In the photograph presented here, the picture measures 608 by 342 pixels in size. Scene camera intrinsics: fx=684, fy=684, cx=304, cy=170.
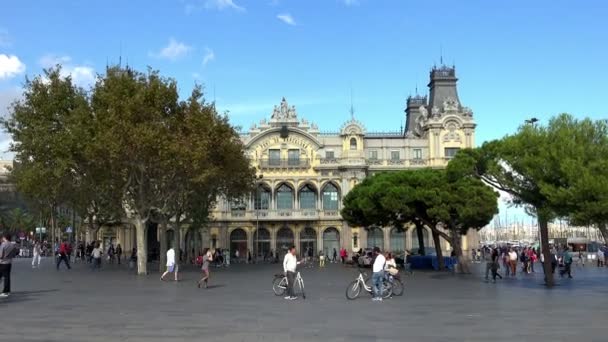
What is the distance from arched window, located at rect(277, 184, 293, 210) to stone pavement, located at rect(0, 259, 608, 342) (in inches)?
2165

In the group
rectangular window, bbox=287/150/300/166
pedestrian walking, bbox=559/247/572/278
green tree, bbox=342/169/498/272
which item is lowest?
pedestrian walking, bbox=559/247/572/278

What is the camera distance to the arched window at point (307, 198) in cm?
8388

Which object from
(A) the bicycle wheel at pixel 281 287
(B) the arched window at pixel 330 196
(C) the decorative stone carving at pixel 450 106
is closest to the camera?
(A) the bicycle wheel at pixel 281 287

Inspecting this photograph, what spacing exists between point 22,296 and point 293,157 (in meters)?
60.3

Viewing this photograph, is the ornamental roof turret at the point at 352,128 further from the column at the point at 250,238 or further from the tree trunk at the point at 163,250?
the tree trunk at the point at 163,250

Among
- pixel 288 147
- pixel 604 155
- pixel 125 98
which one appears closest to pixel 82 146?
pixel 125 98

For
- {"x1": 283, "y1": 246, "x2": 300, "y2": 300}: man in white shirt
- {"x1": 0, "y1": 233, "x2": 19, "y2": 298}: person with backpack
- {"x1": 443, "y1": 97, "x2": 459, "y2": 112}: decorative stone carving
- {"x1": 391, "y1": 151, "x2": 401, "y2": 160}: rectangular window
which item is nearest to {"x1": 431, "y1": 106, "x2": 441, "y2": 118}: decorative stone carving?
{"x1": 443, "y1": 97, "x2": 459, "y2": 112}: decorative stone carving

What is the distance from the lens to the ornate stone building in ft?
271

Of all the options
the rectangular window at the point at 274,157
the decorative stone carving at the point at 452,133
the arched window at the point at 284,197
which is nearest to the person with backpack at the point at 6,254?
the rectangular window at the point at 274,157

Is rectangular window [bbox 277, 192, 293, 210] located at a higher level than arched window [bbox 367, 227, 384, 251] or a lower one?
higher

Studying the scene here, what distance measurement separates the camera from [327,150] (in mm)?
84625

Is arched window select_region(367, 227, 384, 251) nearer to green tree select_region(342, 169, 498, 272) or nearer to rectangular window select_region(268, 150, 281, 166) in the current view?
rectangular window select_region(268, 150, 281, 166)

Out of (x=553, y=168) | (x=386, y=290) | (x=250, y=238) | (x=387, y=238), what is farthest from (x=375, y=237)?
(x=386, y=290)

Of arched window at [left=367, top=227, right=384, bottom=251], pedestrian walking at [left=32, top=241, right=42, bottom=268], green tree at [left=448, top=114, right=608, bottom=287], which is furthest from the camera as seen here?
arched window at [left=367, top=227, right=384, bottom=251]
